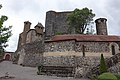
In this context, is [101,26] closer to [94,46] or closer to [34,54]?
[94,46]

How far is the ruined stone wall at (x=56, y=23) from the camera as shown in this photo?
48.5m

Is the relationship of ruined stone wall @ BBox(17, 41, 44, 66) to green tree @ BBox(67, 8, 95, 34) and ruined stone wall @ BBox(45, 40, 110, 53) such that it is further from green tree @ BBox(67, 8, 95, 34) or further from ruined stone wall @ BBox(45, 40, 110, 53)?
green tree @ BBox(67, 8, 95, 34)

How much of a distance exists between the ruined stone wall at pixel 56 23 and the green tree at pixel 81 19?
5751 millimetres

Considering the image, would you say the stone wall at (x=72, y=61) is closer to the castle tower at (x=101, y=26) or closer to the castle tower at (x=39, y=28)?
the castle tower at (x=101, y=26)

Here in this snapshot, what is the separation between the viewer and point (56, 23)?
5047cm

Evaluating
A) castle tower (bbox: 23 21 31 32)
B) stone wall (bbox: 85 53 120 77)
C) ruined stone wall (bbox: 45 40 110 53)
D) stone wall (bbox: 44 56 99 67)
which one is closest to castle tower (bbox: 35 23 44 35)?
castle tower (bbox: 23 21 31 32)

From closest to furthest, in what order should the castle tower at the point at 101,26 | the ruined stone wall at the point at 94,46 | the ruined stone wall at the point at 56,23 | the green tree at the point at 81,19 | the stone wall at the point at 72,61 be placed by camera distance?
the stone wall at the point at 72,61
the ruined stone wall at the point at 94,46
the castle tower at the point at 101,26
the green tree at the point at 81,19
the ruined stone wall at the point at 56,23

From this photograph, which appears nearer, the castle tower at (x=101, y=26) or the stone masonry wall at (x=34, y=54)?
the stone masonry wall at (x=34, y=54)

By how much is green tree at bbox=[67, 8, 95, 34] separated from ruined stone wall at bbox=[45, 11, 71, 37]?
5.75 meters

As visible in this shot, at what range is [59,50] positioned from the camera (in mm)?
26375

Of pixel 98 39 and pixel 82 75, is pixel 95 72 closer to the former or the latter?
pixel 82 75

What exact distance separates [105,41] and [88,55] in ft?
13.2

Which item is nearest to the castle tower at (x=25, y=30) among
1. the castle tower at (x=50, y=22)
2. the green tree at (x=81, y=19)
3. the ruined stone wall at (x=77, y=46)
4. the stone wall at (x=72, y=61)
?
the castle tower at (x=50, y=22)

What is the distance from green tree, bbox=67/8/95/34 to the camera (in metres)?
42.1
